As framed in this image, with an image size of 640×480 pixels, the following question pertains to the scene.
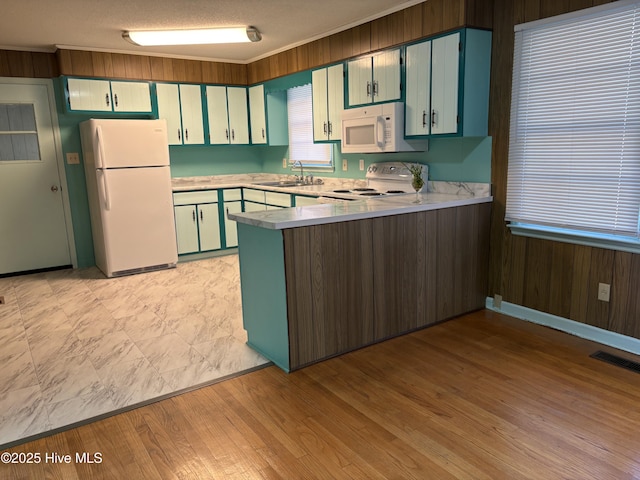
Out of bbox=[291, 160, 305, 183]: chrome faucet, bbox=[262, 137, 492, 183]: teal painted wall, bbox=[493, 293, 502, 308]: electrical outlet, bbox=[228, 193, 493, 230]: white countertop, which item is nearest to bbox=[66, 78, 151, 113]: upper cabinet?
Result: bbox=[291, 160, 305, 183]: chrome faucet

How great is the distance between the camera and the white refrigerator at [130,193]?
16.0ft

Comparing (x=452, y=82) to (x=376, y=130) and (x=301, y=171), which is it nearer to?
(x=376, y=130)

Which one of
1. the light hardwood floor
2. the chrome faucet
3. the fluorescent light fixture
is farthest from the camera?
the chrome faucet

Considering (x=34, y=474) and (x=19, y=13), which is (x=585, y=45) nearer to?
(x=34, y=474)

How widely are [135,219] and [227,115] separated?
184 cm

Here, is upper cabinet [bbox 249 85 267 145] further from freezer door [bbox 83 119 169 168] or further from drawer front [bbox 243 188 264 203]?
freezer door [bbox 83 119 169 168]

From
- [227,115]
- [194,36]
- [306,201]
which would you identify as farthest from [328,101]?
[227,115]

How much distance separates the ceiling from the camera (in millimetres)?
3615

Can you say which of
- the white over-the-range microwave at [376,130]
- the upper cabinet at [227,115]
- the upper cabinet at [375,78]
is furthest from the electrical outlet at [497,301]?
the upper cabinet at [227,115]

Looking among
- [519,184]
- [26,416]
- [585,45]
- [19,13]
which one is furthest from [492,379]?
[19,13]

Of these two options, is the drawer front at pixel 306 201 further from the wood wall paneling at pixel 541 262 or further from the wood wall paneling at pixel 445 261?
the wood wall paneling at pixel 541 262

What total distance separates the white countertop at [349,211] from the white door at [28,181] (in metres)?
3.37

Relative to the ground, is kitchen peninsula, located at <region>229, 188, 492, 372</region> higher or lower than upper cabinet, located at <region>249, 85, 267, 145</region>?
lower

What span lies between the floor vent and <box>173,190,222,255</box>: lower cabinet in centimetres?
424
